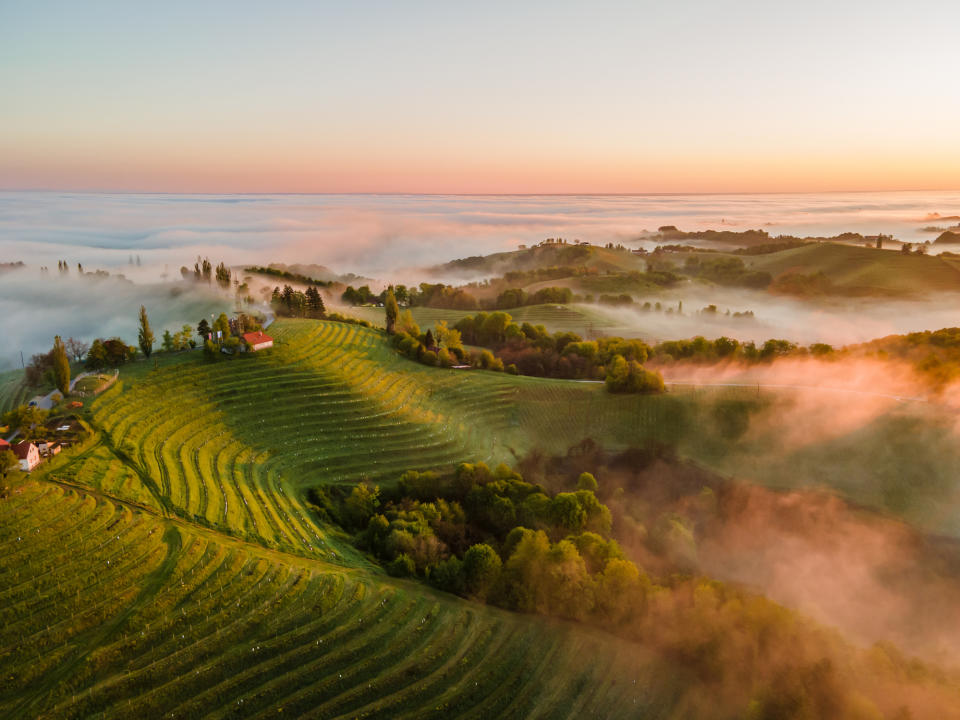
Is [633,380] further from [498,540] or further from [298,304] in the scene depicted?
[298,304]

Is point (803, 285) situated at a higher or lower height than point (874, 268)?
lower

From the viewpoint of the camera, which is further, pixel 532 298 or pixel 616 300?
pixel 616 300

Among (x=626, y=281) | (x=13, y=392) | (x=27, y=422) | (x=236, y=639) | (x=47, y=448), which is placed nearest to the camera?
(x=236, y=639)

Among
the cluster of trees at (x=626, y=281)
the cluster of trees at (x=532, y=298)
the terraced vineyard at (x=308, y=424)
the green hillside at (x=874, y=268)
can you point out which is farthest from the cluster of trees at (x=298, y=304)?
the green hillside at (x=874, y=268)

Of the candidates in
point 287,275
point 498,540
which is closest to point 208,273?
point 287,275

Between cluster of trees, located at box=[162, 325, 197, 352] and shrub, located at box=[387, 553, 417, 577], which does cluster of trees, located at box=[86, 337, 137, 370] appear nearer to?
cluster of trees, located at box=[162, 325, 197, 352]

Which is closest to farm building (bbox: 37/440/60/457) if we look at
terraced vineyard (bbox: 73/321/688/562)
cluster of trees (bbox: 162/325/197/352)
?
terraced vineyard (bbox: 73/321/688/562)

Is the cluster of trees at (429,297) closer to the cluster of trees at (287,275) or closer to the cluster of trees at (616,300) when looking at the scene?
the cluster of trees at (287,275)
